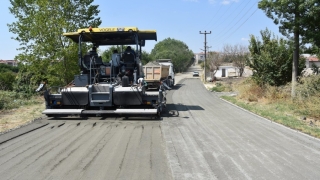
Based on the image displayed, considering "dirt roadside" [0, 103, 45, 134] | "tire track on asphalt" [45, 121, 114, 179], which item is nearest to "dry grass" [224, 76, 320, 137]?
"tire track on asphalt" [45, 121, 114, 179]

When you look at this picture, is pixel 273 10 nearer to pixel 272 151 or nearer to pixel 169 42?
pixel 272 151

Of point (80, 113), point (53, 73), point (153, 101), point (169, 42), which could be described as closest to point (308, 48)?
point (153, 101)

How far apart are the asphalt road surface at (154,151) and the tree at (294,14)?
702 cm

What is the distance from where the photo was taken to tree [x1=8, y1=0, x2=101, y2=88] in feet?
61.8

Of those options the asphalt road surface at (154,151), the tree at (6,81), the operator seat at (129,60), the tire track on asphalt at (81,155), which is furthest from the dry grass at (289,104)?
the tree at (6,81)

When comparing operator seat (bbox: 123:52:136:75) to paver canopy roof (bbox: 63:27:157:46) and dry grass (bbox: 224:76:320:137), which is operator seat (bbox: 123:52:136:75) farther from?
dry grass (bbox: 224:76:320:137)

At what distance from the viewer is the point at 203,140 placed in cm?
797

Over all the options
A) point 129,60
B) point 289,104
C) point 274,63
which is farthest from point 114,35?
point 274,63

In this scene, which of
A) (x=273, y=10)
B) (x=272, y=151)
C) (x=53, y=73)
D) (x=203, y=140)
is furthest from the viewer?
(x=53, y=73)

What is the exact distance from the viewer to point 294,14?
15578mm

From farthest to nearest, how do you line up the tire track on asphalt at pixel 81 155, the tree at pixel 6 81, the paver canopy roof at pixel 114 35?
1. the tree at pixel 6 81
2. the paver canopy roof at pixel 114 35
3. the tire track on asphalt at pixel 81 155

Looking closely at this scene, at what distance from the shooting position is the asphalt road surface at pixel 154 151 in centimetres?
536

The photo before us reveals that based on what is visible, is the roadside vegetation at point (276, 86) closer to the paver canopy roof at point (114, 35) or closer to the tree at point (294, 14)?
the tree at point (294, 14)

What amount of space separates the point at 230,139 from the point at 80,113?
16.8 ft
